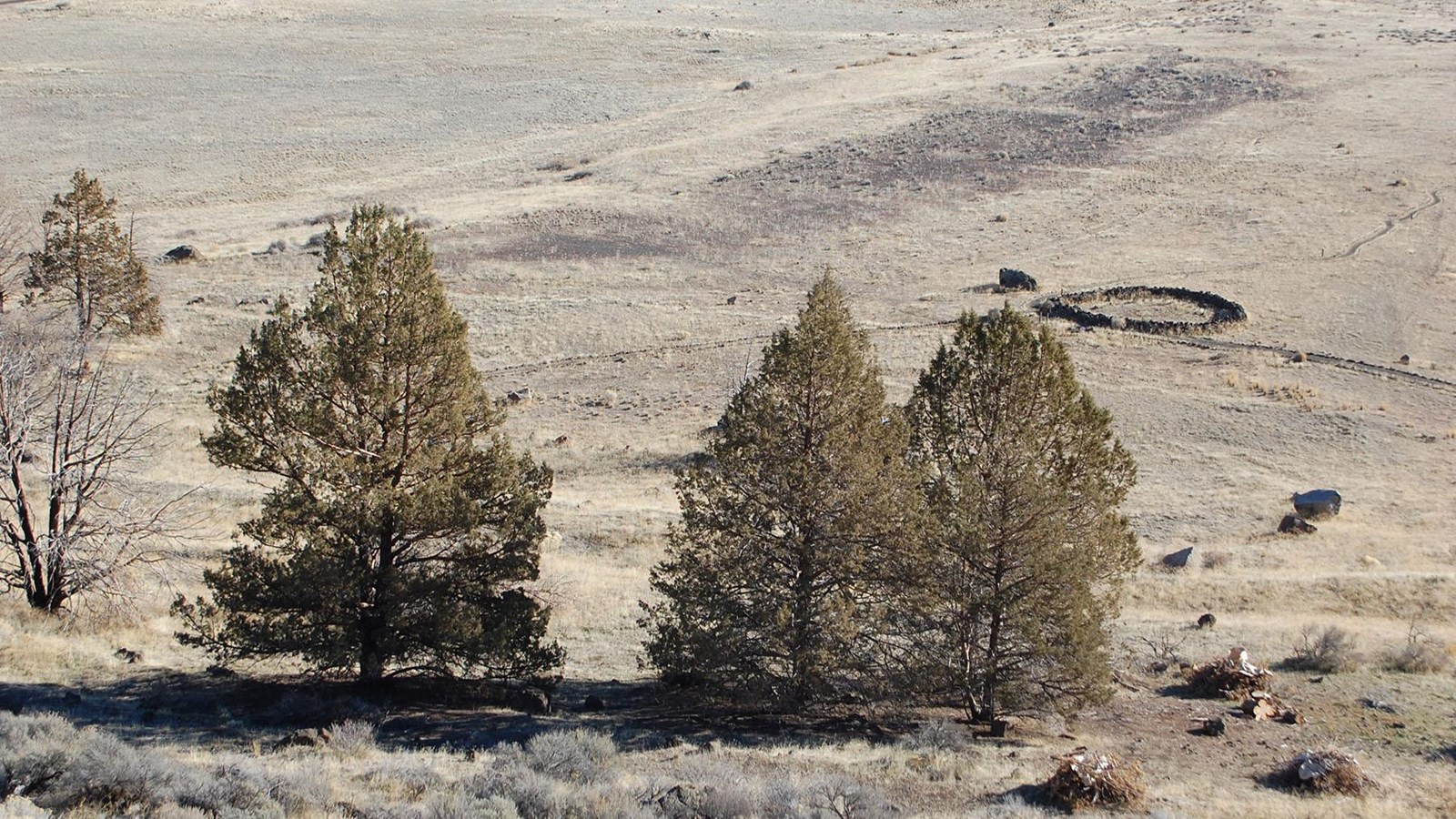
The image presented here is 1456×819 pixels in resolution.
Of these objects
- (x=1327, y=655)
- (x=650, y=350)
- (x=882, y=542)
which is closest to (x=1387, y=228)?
(x=650, y=350)

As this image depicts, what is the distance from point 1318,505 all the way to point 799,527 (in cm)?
1975

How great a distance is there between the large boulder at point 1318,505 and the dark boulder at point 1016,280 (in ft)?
68.4

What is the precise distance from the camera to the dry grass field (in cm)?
1828

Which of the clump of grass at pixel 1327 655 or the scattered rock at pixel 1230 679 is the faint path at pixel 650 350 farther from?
the scattered rock at pixel 1230 679

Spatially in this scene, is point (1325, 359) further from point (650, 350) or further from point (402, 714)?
point (402, 714)

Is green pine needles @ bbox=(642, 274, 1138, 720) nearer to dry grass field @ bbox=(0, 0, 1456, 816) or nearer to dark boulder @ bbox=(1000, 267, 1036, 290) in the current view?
dry grass field @ bbox=(0, 0, 1456, 816)

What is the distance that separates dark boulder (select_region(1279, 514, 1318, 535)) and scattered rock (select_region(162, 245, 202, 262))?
151ft

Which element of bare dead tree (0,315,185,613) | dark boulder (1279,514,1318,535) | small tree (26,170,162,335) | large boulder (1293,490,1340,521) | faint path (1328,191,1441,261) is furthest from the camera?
faint path (1328,191,1441,261)

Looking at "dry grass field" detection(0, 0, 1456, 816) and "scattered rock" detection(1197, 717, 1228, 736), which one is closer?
"dry grass field" detection(0, 0, 1456, 816)

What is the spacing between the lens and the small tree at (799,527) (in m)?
18.6

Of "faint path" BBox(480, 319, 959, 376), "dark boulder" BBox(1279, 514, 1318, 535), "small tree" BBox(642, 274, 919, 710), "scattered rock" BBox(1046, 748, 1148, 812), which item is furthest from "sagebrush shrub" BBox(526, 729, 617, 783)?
"faint path" BBox(480, 319, 959, 376)

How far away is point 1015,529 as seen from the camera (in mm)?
18688

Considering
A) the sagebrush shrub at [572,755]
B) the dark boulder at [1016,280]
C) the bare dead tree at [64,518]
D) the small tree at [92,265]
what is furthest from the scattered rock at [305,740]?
the dark boulder at [1016,280]

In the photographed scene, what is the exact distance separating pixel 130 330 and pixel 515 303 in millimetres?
14770
